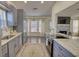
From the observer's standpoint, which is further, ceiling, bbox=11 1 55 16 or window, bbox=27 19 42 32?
window, bbox=27 19 42 32

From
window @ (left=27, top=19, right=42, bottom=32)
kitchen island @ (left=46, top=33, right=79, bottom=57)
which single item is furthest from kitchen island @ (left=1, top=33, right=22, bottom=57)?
window @ (left=27, top=19, right=42, bottom=32)

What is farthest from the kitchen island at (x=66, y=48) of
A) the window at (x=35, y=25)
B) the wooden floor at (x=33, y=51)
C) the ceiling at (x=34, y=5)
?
the window at (x=35, y=25)

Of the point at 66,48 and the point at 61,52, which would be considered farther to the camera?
the point at 61,52

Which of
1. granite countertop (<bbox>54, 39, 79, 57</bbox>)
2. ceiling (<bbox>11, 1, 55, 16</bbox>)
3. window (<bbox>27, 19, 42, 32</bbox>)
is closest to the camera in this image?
granite countertop (<bbox>54, 39, 79, 57</bbox>)

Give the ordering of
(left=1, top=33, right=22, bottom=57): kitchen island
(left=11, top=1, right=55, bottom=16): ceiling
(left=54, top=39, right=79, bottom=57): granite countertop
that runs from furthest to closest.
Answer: (left=11, top=1, right=55, bottom=16): ceiling, (left=1, top=33, right=22, bottom=57): kitchen island, (left=54, top=39, right=79, bottom=57): granite countertop

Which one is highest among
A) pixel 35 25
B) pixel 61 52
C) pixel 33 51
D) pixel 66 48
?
pixel 35 25

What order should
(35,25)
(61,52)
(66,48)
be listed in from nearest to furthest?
1. (66,48)
2. (61,52)
3. (35,25)

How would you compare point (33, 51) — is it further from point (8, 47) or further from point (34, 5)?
point (8, 47)

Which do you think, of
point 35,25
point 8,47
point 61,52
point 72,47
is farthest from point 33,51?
point 35,25

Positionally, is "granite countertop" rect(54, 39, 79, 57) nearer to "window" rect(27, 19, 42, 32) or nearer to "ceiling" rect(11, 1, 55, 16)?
"ceiling" rect(11, 1, 55, 16)

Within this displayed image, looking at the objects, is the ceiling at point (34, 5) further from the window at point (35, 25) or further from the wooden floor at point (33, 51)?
the window at point (35, 25)

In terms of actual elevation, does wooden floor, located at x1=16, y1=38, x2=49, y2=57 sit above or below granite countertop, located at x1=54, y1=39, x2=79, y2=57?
below

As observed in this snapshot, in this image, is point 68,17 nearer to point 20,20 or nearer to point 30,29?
point 20,20

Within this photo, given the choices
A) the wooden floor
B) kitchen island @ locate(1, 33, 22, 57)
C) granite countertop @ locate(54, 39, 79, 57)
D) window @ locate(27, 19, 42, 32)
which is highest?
window @ locate(27, 19, 42, 32)
